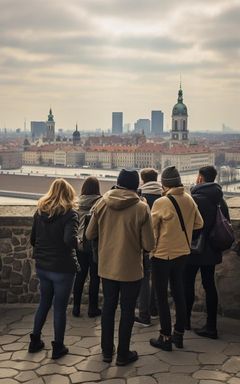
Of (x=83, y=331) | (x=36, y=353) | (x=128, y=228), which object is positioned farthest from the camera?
(x=83, y=331)

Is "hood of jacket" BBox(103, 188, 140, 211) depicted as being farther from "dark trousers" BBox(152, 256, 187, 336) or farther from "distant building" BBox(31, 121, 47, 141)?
"distant building" BBox(31, 121, 47, 141)

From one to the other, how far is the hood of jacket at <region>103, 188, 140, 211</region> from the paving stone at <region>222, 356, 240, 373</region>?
1.01 m

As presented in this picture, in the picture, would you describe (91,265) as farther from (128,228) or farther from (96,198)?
(128,228)

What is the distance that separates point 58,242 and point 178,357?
Answer: 3.06ft

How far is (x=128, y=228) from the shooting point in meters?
2.67

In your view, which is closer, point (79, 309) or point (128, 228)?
point (128, 228)

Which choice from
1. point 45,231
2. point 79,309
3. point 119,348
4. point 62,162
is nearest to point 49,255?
point 45,231

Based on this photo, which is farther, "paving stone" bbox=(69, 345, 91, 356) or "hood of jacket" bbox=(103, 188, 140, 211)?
"paving stone" bbox=(69, 345, 91, 356)

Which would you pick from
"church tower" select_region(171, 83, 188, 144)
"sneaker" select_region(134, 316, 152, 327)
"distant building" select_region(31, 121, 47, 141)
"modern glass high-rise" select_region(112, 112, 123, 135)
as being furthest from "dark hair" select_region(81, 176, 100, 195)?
"modern glass high-rise" select_region(112, 112, 123, 135)

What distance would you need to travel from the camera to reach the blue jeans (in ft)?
9.24

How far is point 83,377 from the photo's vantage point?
2578mm

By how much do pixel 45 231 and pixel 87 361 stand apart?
0.76 metres

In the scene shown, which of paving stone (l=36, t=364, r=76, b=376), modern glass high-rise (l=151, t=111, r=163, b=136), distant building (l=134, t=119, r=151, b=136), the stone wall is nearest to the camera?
paving stone (l=36, t=364, r=76, b=376)

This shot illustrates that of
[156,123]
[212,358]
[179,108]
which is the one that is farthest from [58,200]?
[156,123]
